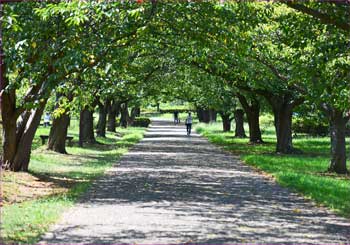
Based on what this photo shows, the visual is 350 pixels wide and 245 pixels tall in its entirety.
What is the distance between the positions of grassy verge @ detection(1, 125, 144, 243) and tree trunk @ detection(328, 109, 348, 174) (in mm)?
7106

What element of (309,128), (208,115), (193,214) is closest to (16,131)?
(193,214)

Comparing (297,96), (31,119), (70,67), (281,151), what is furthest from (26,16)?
(281,151)

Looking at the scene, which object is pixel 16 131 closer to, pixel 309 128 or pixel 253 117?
pixel 253 117

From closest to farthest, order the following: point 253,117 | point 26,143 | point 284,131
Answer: point 26,143, point 284,131, point 253,117

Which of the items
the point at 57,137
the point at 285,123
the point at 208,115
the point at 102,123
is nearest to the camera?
the point at 57,137

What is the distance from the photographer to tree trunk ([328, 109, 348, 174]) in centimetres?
1825

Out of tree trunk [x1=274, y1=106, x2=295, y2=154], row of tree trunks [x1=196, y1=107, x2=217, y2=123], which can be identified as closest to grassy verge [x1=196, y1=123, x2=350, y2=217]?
tree trunk [x1=274, y1=106, x2=295, y2=154]

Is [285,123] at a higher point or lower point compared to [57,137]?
higher

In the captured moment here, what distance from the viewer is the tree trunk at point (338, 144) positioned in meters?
18.2

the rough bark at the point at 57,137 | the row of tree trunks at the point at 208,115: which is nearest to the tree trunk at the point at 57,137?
the rough bark at the point at 57,137

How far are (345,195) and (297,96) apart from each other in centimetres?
1153

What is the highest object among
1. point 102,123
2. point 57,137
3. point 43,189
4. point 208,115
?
point 208,115

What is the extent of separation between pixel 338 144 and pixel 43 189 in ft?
32.2

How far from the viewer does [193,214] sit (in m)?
9.64
